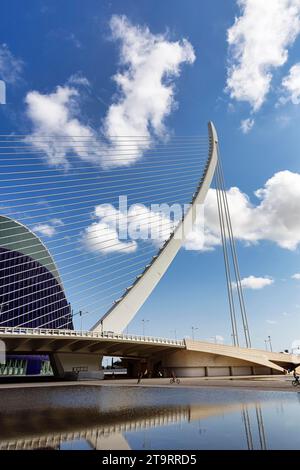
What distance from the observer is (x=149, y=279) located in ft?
129

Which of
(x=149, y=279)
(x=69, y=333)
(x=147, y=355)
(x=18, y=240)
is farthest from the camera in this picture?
(x=18, y=240)

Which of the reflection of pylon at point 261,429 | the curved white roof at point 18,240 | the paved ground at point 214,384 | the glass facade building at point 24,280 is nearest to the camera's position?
the reflection of pylon at point 261,429

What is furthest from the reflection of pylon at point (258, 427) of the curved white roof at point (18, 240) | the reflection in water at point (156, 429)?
the curved white roof at point (18, 240)

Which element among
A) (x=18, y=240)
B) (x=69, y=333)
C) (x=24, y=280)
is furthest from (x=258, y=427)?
(x=18, y=240)

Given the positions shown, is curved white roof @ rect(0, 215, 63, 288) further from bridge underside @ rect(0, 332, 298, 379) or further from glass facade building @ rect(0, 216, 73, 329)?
bridge underside @ rect(0, 332, 298, 379)

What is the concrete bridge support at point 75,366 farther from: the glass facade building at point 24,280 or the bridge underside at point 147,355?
the glass facade building at point 24,280

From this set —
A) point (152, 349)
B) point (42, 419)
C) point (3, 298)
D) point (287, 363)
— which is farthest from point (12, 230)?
point (42, 419)

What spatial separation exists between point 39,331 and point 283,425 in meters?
26.9

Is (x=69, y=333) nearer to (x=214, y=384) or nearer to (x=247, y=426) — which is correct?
(x=214, y=384)

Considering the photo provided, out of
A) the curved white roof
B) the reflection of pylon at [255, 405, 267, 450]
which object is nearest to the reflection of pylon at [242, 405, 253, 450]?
the reflection of pylon at [255, 405, 267, 450]

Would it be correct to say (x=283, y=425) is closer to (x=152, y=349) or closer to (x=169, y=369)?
(x=152, y=349)

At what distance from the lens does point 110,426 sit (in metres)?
7.56

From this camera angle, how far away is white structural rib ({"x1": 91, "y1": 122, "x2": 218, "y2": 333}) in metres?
36.4

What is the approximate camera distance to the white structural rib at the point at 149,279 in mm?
36375
